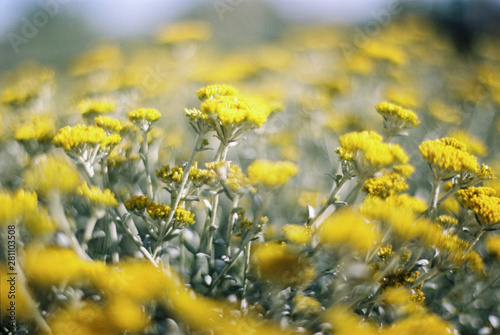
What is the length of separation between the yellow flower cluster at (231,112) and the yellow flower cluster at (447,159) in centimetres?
72

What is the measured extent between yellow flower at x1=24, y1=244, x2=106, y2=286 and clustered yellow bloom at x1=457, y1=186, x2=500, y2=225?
1.43 m

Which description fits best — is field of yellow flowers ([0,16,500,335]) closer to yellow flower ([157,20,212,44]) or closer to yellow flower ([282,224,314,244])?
yellow flower ([282,224,314,244])

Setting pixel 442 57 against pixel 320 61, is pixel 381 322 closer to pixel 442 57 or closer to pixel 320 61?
pixel 320 61

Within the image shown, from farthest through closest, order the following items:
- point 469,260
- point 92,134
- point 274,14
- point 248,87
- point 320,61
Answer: point 274,14 → point 320,61 → point 248,87 → point 469,260 → point 92,134

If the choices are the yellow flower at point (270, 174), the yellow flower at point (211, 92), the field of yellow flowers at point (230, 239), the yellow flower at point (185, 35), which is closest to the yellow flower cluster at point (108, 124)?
the field of yellow flowers at point (230, 239)

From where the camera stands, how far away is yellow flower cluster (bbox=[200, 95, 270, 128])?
1.29m

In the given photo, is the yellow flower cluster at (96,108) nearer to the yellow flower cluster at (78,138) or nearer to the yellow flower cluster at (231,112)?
the yellow flower cluster at (78,138)

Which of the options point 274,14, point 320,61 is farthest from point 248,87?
point 274,14

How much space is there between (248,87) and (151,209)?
10.7ft

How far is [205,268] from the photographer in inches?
70.1

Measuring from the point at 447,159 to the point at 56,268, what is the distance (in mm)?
1481

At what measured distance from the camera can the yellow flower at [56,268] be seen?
115 centimetres

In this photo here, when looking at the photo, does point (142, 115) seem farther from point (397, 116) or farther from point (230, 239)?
point (397, 116)

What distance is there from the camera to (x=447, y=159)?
1.41 meters
